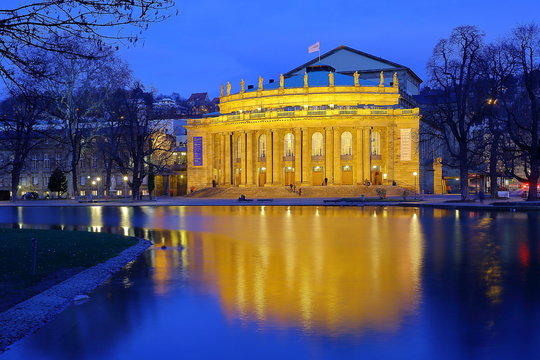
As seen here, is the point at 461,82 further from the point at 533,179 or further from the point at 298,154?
the point at 298,154

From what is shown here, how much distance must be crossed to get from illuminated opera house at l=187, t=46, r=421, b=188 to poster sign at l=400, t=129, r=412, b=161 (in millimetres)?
156

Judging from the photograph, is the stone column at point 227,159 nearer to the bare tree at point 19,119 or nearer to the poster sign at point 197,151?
the poster sign at point 197,151

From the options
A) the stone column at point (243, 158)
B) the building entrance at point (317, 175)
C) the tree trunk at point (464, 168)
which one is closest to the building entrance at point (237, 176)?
the stone column at point (243, 158)

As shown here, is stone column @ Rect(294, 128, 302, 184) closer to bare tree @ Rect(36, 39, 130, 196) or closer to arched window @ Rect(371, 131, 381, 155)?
arched window @ Rect(371, 131, 381, 155)

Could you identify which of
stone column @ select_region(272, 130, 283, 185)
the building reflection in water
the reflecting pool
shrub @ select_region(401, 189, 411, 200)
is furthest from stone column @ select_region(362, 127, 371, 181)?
the reflecting pool

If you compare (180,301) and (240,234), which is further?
(240,234)

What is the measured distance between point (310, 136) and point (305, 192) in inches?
578

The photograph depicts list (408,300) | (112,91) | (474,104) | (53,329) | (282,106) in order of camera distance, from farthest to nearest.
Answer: (282,106) → (112,91) → (474,104) → (408,300) → (53,329)

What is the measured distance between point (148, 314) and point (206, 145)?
91963 mm

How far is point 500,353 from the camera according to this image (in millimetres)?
8070

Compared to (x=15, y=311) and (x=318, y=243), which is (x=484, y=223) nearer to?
(x=318, y=243)

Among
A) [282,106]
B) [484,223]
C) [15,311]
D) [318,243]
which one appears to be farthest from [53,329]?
[282,106]

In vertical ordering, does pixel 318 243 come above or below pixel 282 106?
below

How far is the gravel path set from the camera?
9.48m
